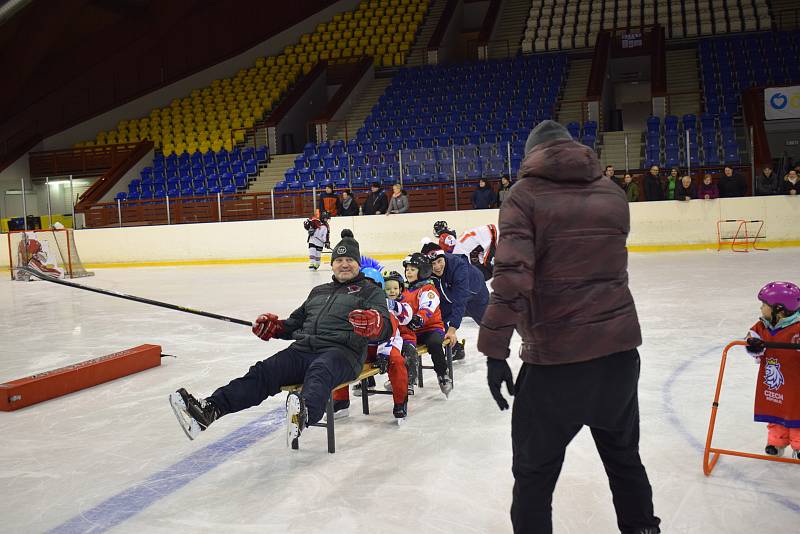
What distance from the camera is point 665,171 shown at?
16.8 m

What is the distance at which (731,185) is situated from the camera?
1583 cm

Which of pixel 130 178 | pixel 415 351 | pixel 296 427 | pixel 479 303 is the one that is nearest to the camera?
pixel 296 427

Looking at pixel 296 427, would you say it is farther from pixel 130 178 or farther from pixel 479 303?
pixel 130 178

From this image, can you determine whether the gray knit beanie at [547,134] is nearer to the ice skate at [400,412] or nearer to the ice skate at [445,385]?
the ice skate at [400,412]

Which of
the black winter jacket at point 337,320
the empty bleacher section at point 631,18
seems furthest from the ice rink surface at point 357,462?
the empty bleacher section at point 631,18

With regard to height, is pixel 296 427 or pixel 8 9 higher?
pixel 8 9

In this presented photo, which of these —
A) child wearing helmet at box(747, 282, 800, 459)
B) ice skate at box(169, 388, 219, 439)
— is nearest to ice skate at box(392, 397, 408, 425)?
ice skate at box(169, 388, 219, 439)

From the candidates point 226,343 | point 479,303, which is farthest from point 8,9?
point 479,303

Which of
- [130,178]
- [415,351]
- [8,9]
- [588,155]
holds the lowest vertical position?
[415,351]

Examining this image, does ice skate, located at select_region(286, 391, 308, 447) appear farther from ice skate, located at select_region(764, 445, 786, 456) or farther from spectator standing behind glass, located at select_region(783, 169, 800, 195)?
spectator standing behind glass, located at select_region(783, 169, 800, 195)

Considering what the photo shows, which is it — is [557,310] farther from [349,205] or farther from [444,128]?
[444,128]

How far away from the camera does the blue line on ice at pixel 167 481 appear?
3.48m

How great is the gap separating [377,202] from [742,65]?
40.1 ft

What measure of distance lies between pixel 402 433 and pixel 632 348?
2356 millimetres
